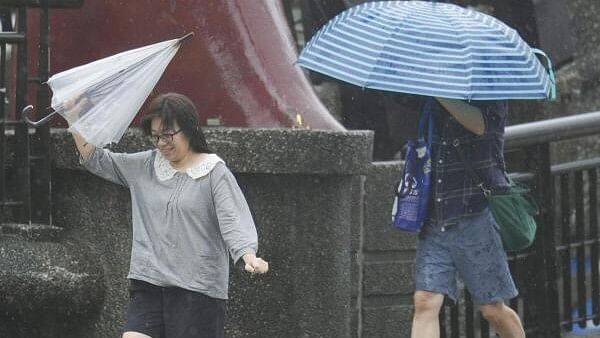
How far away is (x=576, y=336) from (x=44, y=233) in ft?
10.2

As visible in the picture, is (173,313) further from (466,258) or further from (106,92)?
(466,258)

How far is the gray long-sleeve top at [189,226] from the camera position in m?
5.25

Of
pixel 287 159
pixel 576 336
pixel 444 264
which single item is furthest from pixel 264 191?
pixel 576 336

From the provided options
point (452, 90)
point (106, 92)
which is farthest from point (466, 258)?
point (106, 92)

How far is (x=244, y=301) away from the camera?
637 cm

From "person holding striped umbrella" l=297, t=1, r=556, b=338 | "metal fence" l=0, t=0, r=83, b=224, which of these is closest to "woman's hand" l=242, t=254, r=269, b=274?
"person holding striped umbrella" l=297, t=1, r=556, b=338

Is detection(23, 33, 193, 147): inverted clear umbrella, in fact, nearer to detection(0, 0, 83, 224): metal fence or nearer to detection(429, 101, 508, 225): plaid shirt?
detection(0, 0, 83, 224): metal fence

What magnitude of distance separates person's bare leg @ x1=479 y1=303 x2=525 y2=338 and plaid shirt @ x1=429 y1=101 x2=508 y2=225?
49 cm

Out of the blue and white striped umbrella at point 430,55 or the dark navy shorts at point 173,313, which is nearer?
the dark navy shorts at point 173,313

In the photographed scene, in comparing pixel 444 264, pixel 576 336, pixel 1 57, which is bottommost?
pixel 576 336

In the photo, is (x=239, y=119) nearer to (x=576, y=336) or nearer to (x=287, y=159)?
(x=287, y=159)

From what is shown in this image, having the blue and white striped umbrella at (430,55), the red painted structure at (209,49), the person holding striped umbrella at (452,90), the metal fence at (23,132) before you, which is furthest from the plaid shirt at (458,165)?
the metal fence at (23,132)

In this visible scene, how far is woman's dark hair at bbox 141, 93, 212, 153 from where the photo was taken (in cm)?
524

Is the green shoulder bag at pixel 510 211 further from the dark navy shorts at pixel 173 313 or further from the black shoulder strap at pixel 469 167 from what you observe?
the dark navy shorts at pixel 173 313
